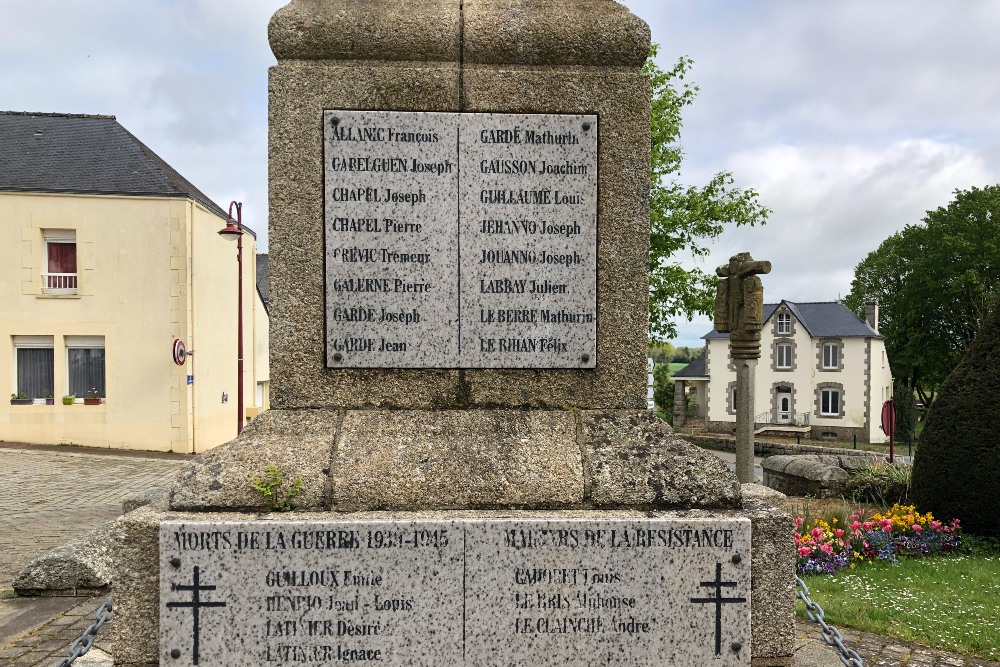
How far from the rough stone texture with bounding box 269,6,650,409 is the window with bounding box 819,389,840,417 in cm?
3510

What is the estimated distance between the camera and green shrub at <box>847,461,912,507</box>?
10.2 meters

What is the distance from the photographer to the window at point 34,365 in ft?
59.6

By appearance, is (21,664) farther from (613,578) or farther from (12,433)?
(12,433)

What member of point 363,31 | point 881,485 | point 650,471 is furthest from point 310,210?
point 881,485

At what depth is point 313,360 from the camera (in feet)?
10.2

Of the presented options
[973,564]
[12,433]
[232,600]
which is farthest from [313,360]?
[12,433]

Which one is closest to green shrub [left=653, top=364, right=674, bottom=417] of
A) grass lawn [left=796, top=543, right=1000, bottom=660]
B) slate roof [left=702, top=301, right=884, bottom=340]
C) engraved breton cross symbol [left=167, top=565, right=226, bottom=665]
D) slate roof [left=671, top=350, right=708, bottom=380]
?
slate roof [left=671, top=350, right=708, bottom=380]

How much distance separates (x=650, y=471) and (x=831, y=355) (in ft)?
117

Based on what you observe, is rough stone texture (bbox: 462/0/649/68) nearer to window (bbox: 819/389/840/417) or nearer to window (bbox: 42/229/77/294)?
window (bbox: 42/229/77/294)

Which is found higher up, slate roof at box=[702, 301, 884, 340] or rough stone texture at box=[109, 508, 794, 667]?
slate roof at box=[702, 301, 884, 340]

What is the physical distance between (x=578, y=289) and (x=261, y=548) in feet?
5.75

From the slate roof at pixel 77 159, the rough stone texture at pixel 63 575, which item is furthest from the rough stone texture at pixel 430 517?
the slate roof at pixel 77 159

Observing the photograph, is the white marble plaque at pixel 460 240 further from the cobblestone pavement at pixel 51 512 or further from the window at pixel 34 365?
the window at pixel 34 365

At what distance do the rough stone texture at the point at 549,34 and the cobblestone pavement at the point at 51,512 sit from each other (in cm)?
386
